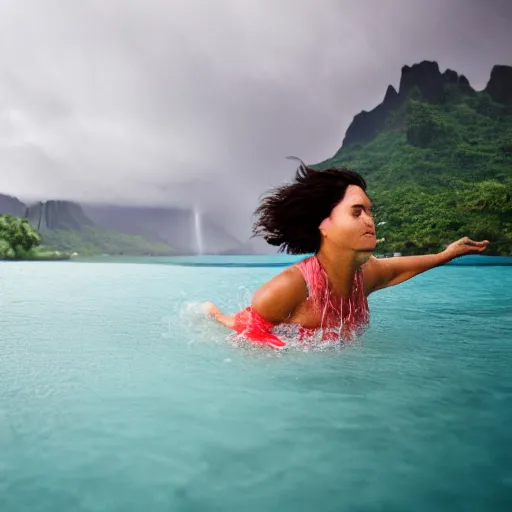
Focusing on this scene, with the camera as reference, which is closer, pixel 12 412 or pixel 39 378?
pixel 12 412

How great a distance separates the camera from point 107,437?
6.27 ft

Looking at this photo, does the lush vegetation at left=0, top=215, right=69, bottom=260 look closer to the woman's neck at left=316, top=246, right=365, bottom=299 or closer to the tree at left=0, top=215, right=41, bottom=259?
the tree at left=0, top=215, right=41, bottom=259

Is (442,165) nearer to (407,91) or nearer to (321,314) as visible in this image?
(321,314)

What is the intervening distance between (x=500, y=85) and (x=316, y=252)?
7430 cm

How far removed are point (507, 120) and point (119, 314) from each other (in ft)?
197

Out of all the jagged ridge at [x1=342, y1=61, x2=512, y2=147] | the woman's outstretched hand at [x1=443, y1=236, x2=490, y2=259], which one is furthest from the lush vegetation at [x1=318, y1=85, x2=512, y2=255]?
the woman's outstretched hand at [x1=443, y1=236, x2=490, y2=259]

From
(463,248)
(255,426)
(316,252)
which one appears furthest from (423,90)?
(255,426)

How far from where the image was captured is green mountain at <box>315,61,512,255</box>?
2783 centimetres

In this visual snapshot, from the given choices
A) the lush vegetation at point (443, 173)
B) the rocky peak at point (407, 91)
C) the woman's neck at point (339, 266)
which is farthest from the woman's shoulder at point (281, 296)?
the rocky peak at point (407, 91)

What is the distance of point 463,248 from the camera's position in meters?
3.93

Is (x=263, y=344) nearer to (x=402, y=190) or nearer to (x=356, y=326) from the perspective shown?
(x=356, y=326)

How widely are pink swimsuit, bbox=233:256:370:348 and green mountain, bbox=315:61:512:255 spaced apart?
64 cm

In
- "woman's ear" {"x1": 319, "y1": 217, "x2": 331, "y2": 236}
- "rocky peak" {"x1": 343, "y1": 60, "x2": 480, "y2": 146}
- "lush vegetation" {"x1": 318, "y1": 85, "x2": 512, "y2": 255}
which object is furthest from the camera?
"rocky peak" {"x1": 343, "y1": 60, "x2": 480, "y2": 146}

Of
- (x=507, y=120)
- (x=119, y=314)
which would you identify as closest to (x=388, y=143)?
(x=507, y=120)
